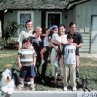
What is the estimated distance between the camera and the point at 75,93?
369 inches

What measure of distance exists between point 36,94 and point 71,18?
14.4m

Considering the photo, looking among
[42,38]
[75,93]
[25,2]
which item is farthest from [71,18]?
[75,93]

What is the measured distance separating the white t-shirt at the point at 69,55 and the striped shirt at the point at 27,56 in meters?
0.87

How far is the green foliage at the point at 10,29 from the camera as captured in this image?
2295 centimetres

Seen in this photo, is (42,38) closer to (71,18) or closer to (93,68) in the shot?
(93,68)

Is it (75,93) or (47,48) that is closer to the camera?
(75,93)

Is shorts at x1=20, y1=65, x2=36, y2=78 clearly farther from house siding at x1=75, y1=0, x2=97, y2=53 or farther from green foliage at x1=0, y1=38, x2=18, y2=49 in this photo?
green foliage at x1=0, y1=38, x2=18, y2=49

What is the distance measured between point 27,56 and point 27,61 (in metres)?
0.14

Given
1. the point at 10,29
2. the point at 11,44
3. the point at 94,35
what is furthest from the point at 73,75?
the point at 10,29

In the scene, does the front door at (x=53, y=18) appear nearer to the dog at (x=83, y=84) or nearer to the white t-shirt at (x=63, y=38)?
the dog at (x=83, y=84)

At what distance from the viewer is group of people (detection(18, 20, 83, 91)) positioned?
9.82 meters

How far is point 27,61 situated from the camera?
9.89 meters

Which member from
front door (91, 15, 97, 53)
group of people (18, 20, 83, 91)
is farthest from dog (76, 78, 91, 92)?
front door (91, 15, 97, 53)

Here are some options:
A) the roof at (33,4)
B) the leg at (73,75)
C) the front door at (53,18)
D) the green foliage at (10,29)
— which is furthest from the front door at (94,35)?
the leg at (73,75)
